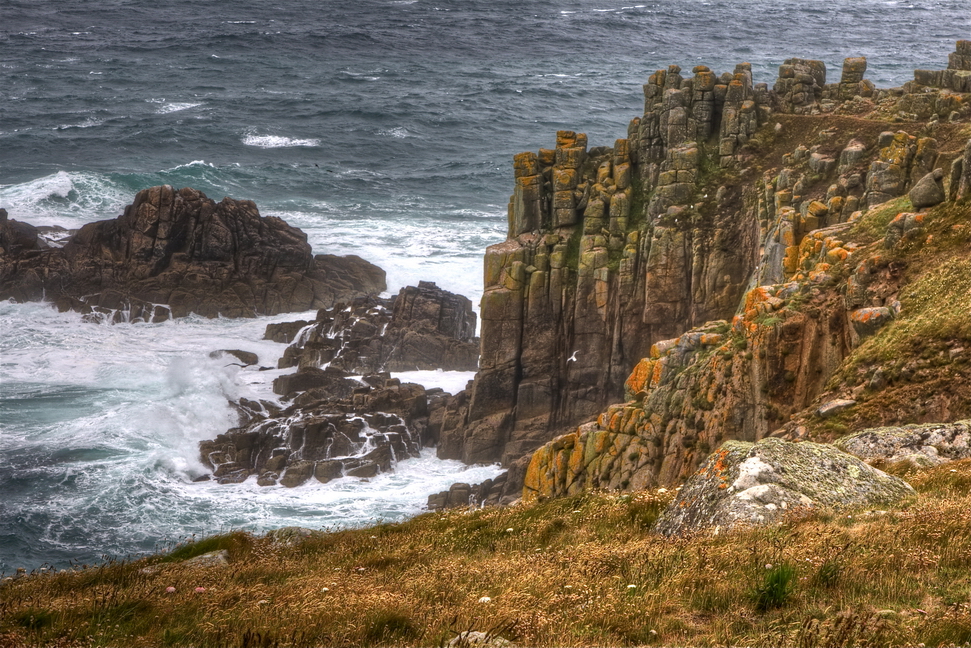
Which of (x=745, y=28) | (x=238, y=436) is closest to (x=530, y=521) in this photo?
(x=238, y=436)

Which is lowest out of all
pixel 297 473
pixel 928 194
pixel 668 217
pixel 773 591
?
pixel 297 473

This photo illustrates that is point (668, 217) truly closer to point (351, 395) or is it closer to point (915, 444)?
point (351, 395)

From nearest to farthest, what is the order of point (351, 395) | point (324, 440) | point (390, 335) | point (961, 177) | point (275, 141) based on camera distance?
point (961, 177), point (324, 440), point (351, 395), point (390, 335), point (275, 141)

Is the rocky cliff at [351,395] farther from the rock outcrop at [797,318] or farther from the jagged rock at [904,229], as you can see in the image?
the jagged rock at [904,229]

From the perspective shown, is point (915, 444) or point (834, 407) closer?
point (915, 444)

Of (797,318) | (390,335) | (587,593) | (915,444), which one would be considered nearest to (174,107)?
(390,335)

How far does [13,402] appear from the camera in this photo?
159 feet

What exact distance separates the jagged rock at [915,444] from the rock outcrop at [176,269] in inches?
1815

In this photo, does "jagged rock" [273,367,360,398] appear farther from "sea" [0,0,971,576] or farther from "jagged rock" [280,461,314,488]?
"jagged rock" [280,461,314,488]

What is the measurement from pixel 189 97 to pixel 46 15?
4680 centimetres

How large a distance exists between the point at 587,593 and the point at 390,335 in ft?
142

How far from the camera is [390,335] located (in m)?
52.6

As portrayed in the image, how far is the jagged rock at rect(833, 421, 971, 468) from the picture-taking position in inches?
613

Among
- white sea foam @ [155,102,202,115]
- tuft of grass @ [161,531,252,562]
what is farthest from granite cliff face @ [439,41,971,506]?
white sea foam @ [155,102,202,115]
